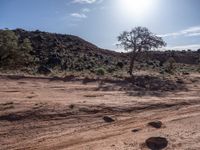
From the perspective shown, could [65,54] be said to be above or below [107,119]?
above

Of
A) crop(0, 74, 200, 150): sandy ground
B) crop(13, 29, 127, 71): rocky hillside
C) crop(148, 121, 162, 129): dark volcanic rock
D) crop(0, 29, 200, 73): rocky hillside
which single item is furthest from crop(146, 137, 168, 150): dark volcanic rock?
crop(13, 29, 127, 71): rocky hillside

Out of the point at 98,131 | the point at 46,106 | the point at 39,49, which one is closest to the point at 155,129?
the point at 98,131

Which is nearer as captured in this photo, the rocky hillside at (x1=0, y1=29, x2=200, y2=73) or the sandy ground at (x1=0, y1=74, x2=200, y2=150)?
the sandy ground at (x1=0, y1=74, x2=200, y2=150)

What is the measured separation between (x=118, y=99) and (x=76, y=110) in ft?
14.5

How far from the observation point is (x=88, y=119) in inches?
583

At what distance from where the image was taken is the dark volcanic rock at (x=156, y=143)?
1145 cm

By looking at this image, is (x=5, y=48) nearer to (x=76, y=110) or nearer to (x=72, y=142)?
(x=76, y=110)

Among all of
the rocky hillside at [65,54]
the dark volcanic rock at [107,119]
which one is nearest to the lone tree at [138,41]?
the rocky hillside at [65,54]

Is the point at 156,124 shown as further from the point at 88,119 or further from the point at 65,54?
the point at 65,54

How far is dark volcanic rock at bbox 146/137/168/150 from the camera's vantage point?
1145cm

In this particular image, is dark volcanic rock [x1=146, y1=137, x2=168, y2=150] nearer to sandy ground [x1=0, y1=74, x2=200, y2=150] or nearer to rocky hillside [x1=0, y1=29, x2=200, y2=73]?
sandy ground [x1=0, y1=74, x2=200, y2=150]

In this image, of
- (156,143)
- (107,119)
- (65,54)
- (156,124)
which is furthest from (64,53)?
(156,143)

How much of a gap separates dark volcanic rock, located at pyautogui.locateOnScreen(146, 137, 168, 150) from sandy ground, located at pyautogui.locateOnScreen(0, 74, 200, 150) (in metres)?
0.16

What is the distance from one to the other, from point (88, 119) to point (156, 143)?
386 cm
